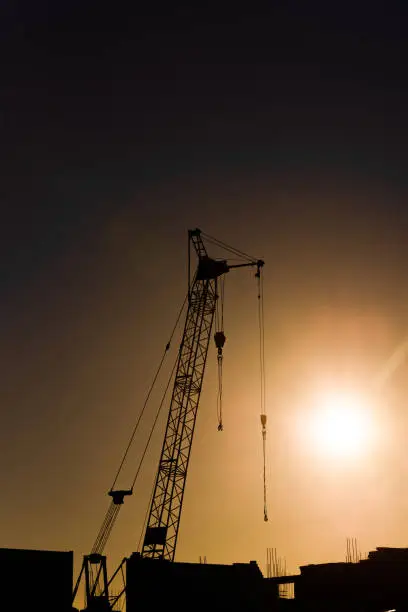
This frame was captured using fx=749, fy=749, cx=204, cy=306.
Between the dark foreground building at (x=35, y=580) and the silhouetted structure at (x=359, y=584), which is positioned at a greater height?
the silhouetted structure at (x=359, y=584)

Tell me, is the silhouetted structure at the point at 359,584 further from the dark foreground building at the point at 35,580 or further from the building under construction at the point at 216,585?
the dark foreground building at the point at 35,580

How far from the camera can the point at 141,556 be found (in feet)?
224

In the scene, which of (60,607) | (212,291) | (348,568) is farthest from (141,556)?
(212,291)

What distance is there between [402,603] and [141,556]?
77.5 feet

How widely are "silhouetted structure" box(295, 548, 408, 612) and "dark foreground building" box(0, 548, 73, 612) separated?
23602 mm

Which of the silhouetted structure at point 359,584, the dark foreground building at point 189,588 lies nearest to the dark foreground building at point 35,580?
the dark foreground building at point 189,588

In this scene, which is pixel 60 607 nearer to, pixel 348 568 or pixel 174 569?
pixel 174 569

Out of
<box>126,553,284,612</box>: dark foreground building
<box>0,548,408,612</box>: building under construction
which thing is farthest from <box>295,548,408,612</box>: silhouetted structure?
<box>126,553,284,612</box>: dark foreground building

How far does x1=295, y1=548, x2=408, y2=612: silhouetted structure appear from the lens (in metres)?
68.4

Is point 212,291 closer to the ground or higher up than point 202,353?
higher up

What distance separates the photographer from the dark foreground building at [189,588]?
62.1 meters

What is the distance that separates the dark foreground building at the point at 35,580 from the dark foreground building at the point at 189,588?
5.25 m

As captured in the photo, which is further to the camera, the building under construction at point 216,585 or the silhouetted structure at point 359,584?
the silhouetted structure at point 359,584

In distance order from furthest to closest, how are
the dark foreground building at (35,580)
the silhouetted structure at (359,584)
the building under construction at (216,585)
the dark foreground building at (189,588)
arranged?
the silhouetted structure at (359,584) → the dark foreground building at (189,588) → the building under construction at (216,585) → the dark foreground building at (35,580)
